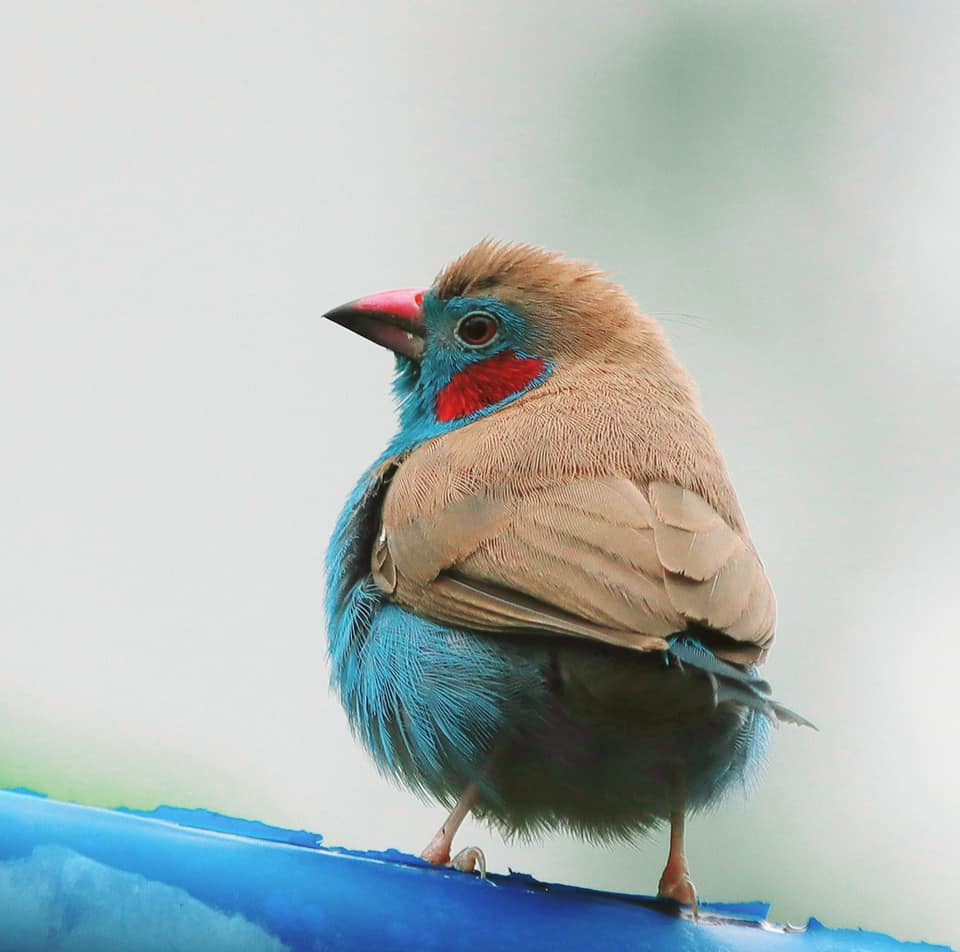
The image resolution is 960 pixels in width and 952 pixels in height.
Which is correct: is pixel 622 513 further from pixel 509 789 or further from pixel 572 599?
pixel 509 789

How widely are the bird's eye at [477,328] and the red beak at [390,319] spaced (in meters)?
0.12

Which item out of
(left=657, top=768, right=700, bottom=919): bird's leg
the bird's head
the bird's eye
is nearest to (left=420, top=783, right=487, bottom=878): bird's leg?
(left=657, top=768, right=700, bottom=919): bird's leg

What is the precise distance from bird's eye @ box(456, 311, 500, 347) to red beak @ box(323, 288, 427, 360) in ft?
0.41

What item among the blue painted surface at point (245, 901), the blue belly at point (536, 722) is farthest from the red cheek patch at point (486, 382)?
the blue painted surface at point (245, 901)

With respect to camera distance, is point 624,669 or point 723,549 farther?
point 723,549

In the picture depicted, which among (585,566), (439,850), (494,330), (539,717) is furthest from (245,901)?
(494,330)

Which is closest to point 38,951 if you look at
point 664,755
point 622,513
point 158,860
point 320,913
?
point 158,860

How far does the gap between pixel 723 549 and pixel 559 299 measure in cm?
138

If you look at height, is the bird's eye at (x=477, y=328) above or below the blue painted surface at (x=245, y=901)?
above

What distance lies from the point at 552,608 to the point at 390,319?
167 centimetres

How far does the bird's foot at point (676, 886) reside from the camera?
305 cm

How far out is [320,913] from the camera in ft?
7.37

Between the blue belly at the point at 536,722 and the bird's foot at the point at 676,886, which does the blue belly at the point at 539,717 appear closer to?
the blue belly at the point at 536,722

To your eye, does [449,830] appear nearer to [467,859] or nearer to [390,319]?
[467,859]
